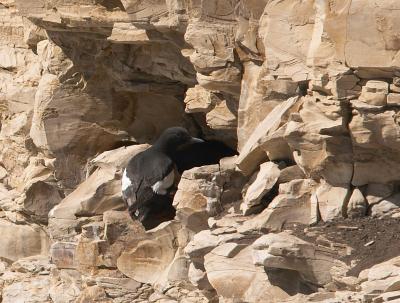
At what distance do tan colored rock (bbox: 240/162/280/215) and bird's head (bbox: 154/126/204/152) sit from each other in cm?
256

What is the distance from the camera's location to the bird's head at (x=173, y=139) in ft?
51.4

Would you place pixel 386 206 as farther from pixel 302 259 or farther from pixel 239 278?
pixel 239 278

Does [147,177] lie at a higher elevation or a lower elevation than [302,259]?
lower

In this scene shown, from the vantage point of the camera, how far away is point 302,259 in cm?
1155

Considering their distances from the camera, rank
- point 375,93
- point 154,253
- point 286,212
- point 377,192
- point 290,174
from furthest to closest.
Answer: point 154,253 < point 290,174 < point 286,212 < point 377,192 < point 375,93

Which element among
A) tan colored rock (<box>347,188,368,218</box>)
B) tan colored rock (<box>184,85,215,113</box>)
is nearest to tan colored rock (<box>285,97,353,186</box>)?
tan colored rock (<box>347,188,368,218</box>)

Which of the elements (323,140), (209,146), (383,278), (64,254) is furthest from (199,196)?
(383,278)

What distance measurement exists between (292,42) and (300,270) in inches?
89.2

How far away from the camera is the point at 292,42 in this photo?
12797mm

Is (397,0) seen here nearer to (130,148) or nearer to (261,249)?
(261,249)

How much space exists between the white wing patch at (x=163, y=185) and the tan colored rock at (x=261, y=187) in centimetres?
200

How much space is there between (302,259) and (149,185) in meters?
3.81

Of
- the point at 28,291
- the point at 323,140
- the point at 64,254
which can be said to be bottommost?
the point at 28,291

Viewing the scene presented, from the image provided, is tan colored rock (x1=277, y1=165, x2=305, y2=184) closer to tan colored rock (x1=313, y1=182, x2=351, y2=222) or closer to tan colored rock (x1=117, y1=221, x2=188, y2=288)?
tan colored rock (x1=313, y1=182, x2=351, y2=222)
